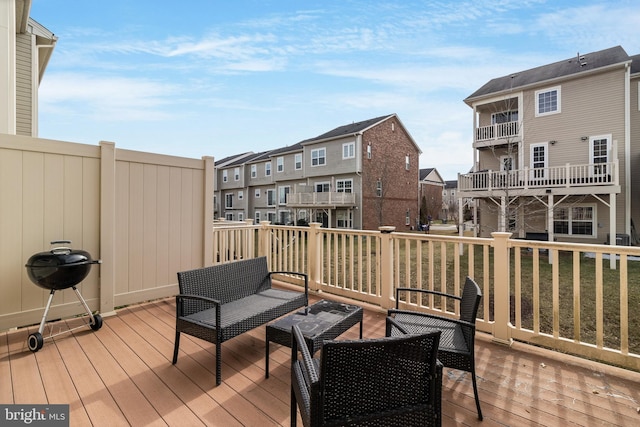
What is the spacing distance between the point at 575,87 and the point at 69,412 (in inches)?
719

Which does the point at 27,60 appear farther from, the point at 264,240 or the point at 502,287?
the point at 502,287

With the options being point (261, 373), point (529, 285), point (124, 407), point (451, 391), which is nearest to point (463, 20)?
point (529, 285)

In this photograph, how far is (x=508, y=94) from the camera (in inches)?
564

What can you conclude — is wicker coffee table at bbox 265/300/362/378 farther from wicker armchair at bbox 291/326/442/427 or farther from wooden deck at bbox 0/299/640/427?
wicker armchair at bbox 291/326/442/427

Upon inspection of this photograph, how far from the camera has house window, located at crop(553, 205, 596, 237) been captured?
506 inches

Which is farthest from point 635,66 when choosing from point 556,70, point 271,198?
point 271,198

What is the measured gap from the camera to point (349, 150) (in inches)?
782

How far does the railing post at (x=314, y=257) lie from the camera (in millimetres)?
5043

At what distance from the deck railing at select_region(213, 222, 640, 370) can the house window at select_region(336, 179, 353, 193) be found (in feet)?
39.3

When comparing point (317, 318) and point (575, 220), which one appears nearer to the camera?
point (317, 318)

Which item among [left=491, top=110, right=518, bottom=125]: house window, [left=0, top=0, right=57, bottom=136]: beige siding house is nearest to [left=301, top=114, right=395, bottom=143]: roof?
[left=491, top=110, right=518, bottom=125]: house window

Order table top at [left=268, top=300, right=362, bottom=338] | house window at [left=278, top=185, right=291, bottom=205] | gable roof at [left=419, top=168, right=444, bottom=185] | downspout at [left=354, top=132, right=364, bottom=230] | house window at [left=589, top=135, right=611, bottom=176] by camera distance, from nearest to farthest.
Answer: table top at [left=268, top=300, right=362, bottom=338] → house window at [left=589, top=135, right=611, bottom=176] → downspout at [left=354, top=132, right=364, bottom=230] → house window at [left=278, top=185, right=291, bottom=205] → gable roof at [left=419, top=168, right=444, bottom=185]

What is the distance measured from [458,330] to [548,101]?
15900 mm

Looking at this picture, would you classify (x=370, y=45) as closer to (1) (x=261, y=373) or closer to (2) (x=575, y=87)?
(1) (x=261, y=373)
